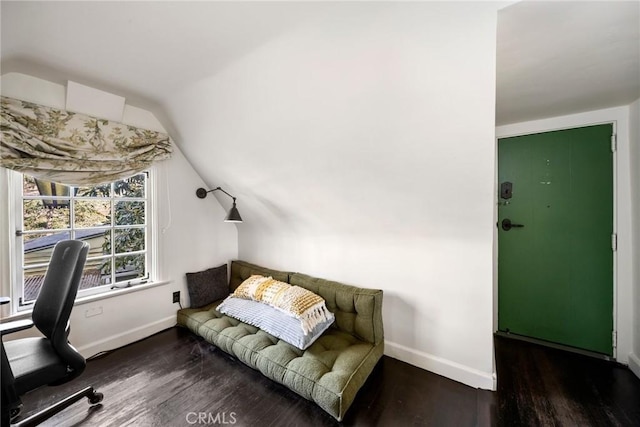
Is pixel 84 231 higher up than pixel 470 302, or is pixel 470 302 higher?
pixel 84 231

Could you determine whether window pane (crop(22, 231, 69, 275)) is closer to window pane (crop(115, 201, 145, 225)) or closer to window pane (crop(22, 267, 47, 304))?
window pane (crop(22, 267, 47, 304))

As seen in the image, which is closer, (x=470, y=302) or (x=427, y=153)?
(x=427, y=153)

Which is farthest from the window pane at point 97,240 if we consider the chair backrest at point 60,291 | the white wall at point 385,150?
the white wall at point 385,150

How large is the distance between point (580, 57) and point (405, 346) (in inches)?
83.7

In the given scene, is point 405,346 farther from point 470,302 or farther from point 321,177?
point 321,177

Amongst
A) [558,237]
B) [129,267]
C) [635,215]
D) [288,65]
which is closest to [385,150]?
[288,65]

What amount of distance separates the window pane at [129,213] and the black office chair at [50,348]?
2.64ft

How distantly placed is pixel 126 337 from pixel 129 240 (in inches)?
33.6

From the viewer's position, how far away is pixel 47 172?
1635mm

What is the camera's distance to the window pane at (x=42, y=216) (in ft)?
5.55

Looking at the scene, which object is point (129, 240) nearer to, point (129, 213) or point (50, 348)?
point (129, 213)

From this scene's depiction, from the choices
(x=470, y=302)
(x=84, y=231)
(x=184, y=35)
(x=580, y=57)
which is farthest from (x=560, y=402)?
(x=84, y=231)

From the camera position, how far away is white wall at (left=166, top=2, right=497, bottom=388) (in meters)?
1.11

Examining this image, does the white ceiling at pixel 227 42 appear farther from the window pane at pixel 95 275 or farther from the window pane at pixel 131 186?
the window pane at pixel 95 275
